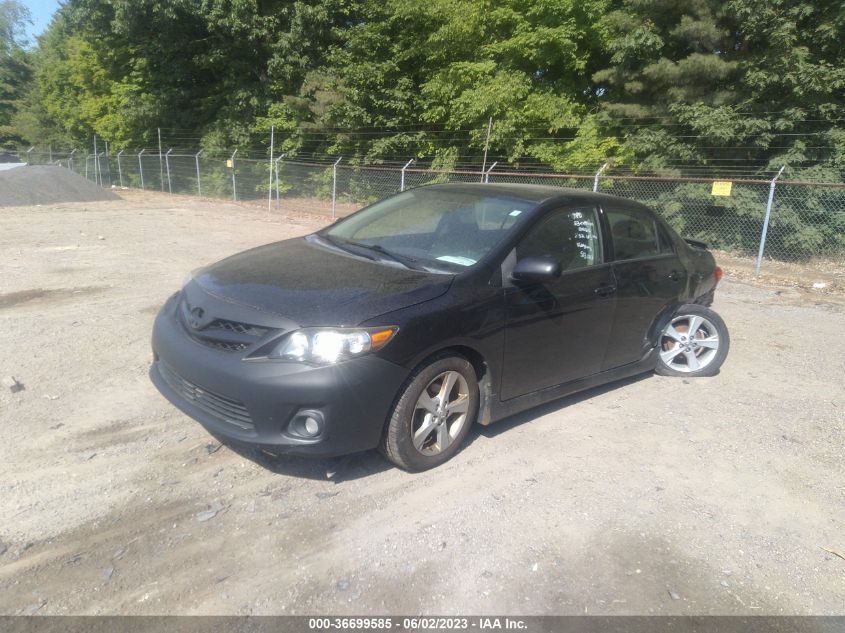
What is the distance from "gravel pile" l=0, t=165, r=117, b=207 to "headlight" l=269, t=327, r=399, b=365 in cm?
1919

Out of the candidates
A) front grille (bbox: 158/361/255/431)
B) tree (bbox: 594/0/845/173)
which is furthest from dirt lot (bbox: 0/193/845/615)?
tree (bbox: 594/0/845/173)

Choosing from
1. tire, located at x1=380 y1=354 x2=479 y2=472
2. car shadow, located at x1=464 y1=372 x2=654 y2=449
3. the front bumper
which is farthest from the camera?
car shadow, located at x1=464 y1=372 x2=654 y2=449

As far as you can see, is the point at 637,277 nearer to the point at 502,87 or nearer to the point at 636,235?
the point at 636,235

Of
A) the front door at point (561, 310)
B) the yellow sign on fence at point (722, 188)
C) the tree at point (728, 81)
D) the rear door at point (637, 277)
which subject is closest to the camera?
the front door at point (561, 310)

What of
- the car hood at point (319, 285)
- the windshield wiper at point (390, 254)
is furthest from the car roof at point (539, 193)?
the car hood at point (319, 285)

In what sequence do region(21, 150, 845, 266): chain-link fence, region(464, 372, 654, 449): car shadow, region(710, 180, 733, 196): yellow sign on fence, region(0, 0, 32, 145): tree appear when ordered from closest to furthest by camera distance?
region(464, 372, 654, 449): car shadow, region(710, 180, 733, 196): yellow sign on fence, region(21, 150, 845, 266): chain-link fence, region(0, 0, 32, 145): tree

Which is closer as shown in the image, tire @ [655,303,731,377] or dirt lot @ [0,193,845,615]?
dirt lot @ [0,193,845,615]

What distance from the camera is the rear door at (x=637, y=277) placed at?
14.9 feet

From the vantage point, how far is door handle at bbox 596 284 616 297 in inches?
170

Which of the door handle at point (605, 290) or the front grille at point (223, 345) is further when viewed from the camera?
the door handle at point (605, 290)

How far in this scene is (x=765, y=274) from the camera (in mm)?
11156

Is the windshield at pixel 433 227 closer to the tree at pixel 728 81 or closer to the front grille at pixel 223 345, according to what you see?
the front grille at pixel 223 345

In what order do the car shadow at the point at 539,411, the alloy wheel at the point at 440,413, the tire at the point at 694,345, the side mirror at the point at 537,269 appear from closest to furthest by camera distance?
the alloy wheel at the point at 440,413 < the side mirror at the point at 537,269 < the car shadow at the point at 539,411 < the tire at the point at 694,345

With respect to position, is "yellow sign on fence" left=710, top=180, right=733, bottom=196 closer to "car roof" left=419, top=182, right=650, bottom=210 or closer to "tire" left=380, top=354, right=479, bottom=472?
"car roof" left=419, top=182, right=650, bottom=210
